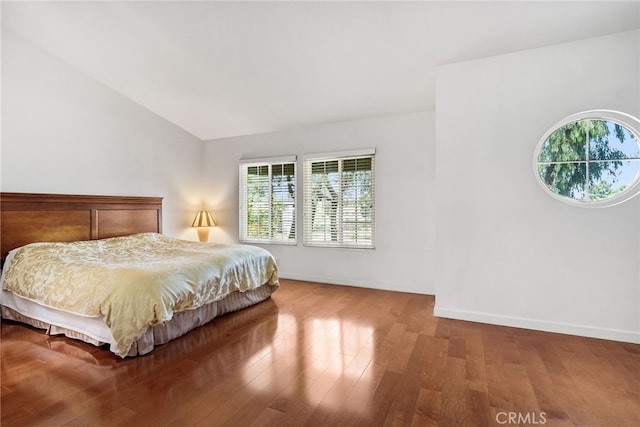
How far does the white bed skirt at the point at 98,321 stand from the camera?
8.11ft

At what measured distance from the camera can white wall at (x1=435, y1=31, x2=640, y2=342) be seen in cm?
265

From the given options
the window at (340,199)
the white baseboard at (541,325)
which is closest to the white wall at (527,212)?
the white baseboard at (541,325)

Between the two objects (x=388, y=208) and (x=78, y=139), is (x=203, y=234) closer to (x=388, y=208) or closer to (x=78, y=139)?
(x=78, y=139)

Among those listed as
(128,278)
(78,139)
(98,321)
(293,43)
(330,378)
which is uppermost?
(293,43)

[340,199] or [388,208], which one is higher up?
[340,199]

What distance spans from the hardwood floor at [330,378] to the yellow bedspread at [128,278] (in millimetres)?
322

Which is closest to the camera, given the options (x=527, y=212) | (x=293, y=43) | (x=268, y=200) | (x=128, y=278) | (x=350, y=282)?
(x=128, y=278)

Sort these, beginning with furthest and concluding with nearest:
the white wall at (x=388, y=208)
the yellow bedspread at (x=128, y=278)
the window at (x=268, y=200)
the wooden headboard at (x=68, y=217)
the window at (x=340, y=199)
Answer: the window at (x=268, y=200)
the window at (x=340, y=199)
the white wall at (x=388, y=208)
the wooden headboard at (x=68, y=217)
the yellow bedspread at (x=128, y=278)

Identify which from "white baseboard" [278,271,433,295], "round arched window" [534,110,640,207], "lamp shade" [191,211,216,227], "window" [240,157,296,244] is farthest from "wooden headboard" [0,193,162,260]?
"round arched window" [534,110,640,207]

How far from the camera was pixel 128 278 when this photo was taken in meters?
2.42

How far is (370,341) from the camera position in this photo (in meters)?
2.62

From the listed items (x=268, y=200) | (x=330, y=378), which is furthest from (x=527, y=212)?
(x=268, y=200)

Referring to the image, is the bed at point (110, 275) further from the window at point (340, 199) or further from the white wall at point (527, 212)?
the white wall at point (527, 212)

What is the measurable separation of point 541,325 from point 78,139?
5557 millimetres
